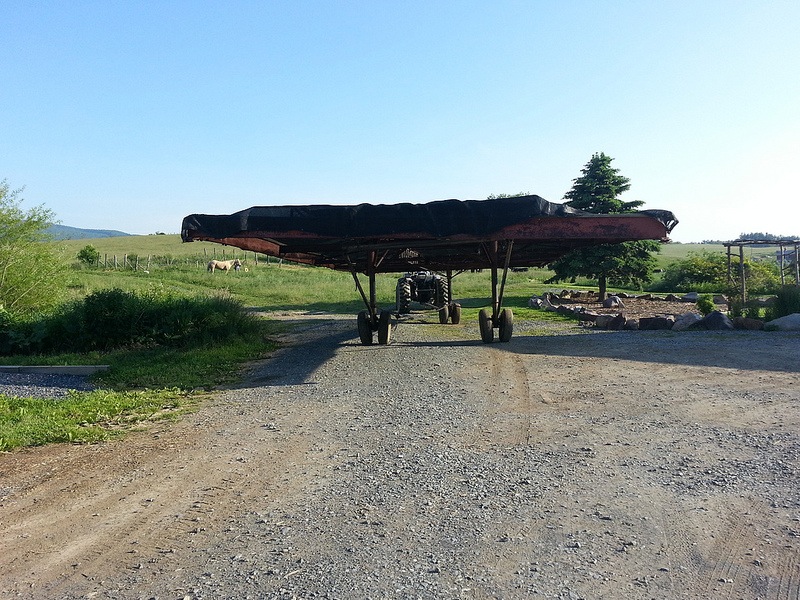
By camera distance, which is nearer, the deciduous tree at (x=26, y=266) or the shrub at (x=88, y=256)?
the deciduous tree at (x=26, y=266)

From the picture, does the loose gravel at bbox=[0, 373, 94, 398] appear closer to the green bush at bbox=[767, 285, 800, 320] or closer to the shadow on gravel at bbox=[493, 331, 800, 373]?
the shadow on gravel at bbox=[493, 331, 800, 373]

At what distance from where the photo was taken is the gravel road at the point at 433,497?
3.87 m

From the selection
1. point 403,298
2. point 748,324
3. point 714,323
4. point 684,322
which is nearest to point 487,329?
point 684,322

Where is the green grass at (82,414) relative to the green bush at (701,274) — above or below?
below

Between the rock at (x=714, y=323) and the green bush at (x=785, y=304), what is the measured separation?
154 cm

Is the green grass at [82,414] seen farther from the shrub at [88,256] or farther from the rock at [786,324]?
the shrub at [88,256]

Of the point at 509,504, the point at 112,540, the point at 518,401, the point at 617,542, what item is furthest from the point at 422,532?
the point at 518,401

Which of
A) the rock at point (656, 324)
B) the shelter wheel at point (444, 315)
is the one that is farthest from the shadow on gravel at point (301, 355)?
the rock at point (656, 324)

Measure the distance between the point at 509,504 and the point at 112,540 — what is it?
2.68 meters

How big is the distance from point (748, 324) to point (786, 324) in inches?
30.0

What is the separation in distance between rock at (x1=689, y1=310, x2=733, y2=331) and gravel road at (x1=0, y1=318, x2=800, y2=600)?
7064 mm

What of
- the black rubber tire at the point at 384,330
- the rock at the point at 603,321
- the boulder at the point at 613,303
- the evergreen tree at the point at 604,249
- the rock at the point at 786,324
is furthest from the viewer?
the evergreen tree at the point at 604,249

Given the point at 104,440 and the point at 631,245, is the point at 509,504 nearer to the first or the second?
the point at 104,440

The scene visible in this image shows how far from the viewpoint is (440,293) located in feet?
68.4
